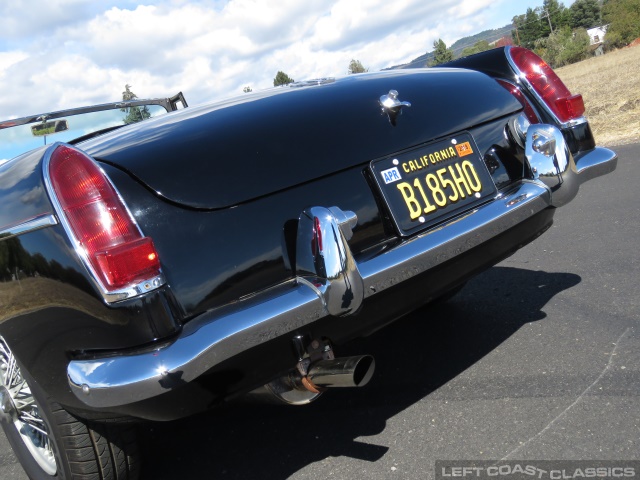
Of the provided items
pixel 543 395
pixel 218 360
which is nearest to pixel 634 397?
pixel 543 395

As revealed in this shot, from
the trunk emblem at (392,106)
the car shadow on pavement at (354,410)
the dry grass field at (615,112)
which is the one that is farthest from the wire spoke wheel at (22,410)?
the dry grass field at (615,112)

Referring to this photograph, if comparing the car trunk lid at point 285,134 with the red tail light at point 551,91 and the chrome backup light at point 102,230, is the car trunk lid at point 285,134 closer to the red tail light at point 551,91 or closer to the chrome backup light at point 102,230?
the chrome backup light at point 102,230

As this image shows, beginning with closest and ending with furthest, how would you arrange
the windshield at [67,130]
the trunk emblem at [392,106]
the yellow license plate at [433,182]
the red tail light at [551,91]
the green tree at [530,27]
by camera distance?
the yellow license plate at [433,182]
the trunk emblem at [392,106]
the red tail light at [551,91]
the windshield at [67,130]
the green tree at [530,27]

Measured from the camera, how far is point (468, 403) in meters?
2.69

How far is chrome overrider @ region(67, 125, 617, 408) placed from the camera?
6.16ft

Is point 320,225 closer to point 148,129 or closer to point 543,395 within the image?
point 148,129

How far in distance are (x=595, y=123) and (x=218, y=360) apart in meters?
10.9

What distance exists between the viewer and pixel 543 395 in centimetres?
262

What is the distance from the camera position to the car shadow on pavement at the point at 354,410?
2650mm

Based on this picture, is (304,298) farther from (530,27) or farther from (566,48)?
(530,27)

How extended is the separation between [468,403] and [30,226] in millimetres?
1744

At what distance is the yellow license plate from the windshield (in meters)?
1.94

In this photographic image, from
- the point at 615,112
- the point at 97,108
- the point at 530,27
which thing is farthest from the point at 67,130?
the point at 530,27

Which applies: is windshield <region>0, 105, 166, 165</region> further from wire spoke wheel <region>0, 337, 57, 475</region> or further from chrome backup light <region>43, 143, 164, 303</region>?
chrome backup light <region>43, 143, 164, 303</region>
